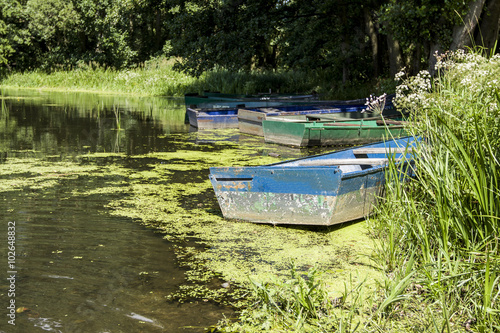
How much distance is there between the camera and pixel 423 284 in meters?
3.29

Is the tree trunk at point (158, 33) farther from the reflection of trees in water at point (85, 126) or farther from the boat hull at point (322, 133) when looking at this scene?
the boat hull at point (322, 133)

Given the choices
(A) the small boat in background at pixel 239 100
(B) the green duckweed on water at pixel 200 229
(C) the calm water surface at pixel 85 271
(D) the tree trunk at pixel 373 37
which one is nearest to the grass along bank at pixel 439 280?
(B) the green duckweed on water at pixel 200 229

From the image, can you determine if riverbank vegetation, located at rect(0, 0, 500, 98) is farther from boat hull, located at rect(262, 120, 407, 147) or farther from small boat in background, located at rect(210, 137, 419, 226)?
boat hull, located at rect(262, 120, 407, 147)

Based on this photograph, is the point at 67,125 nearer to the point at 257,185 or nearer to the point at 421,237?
the point at 257,185

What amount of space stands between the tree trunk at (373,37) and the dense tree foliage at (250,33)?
31 millimetres

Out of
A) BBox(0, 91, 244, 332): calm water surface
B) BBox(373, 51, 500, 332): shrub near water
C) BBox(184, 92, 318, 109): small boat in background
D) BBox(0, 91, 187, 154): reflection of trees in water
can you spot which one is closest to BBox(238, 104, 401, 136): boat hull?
BBox(0, 91, 187, 154): reflection of trees in water

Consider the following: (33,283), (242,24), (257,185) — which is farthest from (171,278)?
(242,24)

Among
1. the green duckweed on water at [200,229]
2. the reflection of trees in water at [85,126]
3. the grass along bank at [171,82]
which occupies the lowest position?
the green duckweed on water at [200,229]

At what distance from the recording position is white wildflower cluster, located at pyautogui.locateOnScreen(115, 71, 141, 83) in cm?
2556

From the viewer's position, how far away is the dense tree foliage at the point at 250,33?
37.6 feet

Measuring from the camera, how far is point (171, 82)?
78.3 feet

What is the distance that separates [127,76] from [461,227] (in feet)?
79.1

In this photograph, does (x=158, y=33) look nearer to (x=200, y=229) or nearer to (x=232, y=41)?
(x=232, y=41)

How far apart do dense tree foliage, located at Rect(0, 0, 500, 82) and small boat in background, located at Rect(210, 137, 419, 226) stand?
5.02 ft
